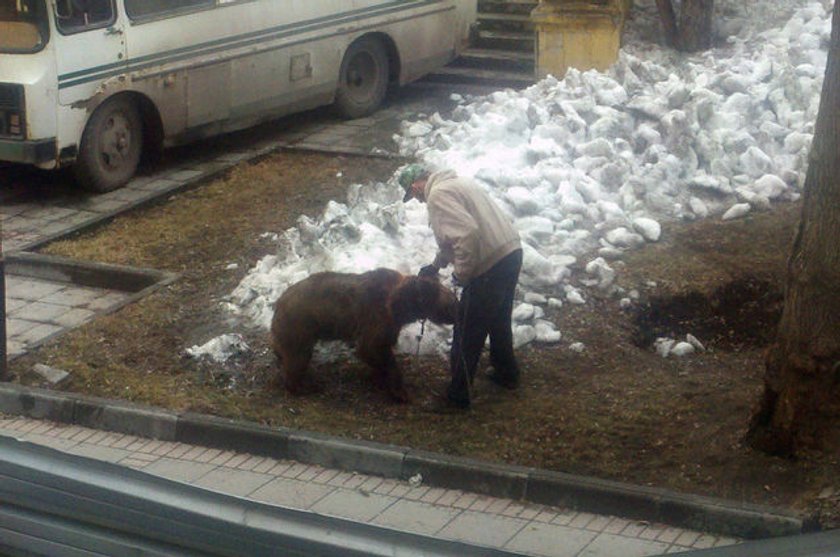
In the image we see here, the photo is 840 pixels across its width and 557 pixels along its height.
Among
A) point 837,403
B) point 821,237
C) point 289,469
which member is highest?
point 821,237

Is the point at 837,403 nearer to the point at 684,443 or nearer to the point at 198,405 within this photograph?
the point at 684,443

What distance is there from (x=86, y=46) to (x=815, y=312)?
7596mm

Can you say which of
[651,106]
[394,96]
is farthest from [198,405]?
[394,96]

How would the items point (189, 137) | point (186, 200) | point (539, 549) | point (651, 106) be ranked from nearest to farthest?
point (539, 549) → point (651, 106) → point (186, 200) → point (189, 137)

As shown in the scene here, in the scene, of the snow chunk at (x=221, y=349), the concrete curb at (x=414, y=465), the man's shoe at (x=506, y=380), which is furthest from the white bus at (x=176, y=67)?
the man's shoe at (x=506, y=380)

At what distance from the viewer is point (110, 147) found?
12445 millimetres

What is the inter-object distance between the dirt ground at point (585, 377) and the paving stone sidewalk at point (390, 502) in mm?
323

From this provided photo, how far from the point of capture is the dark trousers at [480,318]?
24.5 ft

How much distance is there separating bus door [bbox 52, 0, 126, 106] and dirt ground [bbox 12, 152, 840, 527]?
170cm

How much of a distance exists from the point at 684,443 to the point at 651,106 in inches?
188

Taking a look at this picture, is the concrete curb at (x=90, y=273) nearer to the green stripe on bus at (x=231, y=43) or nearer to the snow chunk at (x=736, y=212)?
the green stripe on bus at (x=231, y=43)

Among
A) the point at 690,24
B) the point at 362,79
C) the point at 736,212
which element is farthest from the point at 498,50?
the point at 736,212

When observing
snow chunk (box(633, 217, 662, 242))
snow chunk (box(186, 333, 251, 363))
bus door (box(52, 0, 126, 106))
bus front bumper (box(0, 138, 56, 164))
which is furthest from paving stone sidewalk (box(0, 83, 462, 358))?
snow chunk (box(633, 217, 662, 242))

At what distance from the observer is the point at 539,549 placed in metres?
6.35
